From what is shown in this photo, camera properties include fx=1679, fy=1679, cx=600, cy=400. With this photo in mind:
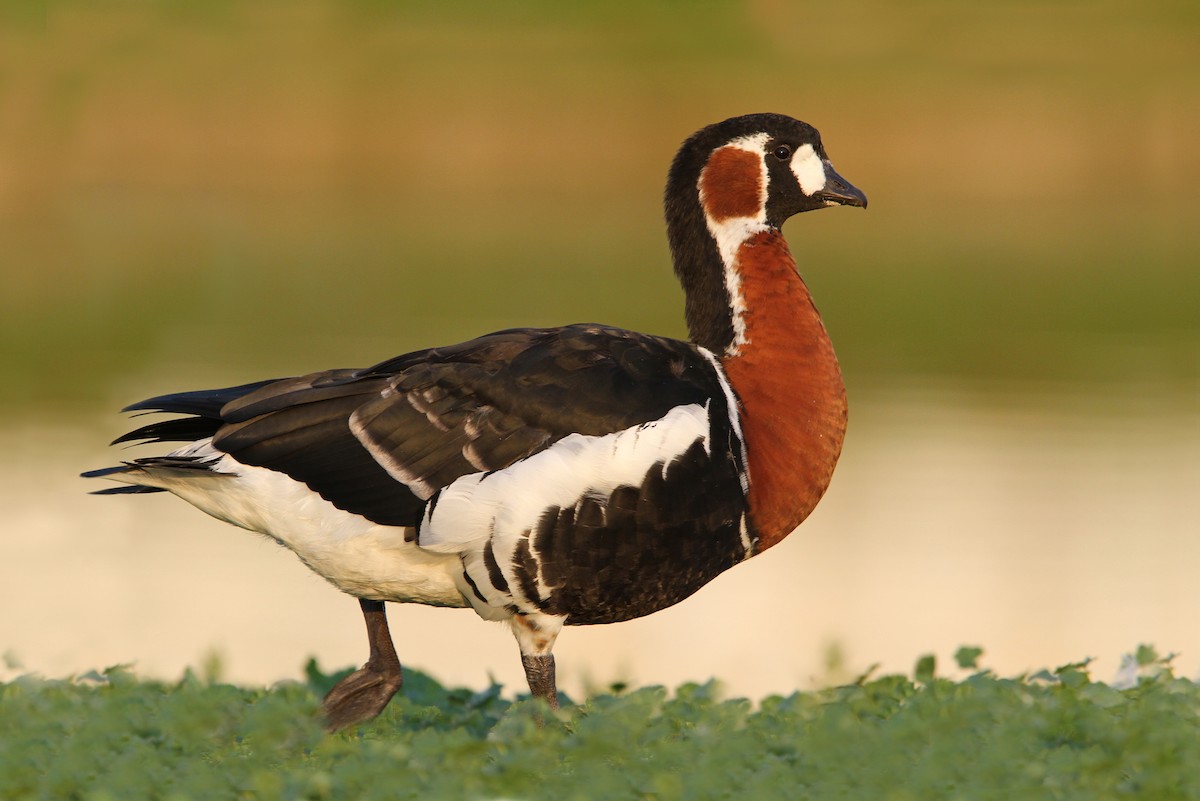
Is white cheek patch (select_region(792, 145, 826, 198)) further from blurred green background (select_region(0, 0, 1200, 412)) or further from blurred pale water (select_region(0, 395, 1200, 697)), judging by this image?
blurred green background (select_region(0, 0, 1200, 412))

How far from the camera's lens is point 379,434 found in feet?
21.6

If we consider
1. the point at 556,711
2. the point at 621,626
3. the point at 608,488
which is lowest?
the point at 621,626

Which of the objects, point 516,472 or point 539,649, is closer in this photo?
point 516,472

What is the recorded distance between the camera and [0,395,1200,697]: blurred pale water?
9719 millimetres

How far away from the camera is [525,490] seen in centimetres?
636

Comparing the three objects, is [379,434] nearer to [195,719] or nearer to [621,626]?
[195,719]

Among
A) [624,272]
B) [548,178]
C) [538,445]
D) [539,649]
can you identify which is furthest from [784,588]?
[548,178]

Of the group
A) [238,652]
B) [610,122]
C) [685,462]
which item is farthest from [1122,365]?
[610,122]

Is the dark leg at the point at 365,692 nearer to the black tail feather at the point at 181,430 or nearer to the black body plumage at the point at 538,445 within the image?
the black body plumage at the point at 538,445

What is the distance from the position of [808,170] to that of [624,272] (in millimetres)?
17344

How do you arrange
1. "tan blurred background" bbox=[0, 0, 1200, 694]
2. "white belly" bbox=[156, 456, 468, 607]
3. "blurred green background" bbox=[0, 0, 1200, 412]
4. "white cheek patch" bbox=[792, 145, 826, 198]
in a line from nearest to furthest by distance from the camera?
"white belly" bbox=[156, 456, 468, 607]
"white cheek patch" bbox=[792, 145, 826, 198]
"tan blurred background" bbox=[0, 0, 1200, 694]
"blurred green background" bbox=[0, 0, 1200, 412]

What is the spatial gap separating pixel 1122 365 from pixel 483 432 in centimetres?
1402

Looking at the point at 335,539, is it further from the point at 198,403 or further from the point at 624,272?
the point at 624,272


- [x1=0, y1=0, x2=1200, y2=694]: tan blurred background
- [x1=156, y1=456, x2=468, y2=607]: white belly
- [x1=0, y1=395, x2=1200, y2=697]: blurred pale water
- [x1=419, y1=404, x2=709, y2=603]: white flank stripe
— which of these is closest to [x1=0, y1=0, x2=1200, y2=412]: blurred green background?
[x1=0, y1=0, x2=1200, y2=694]: tan blurred background
